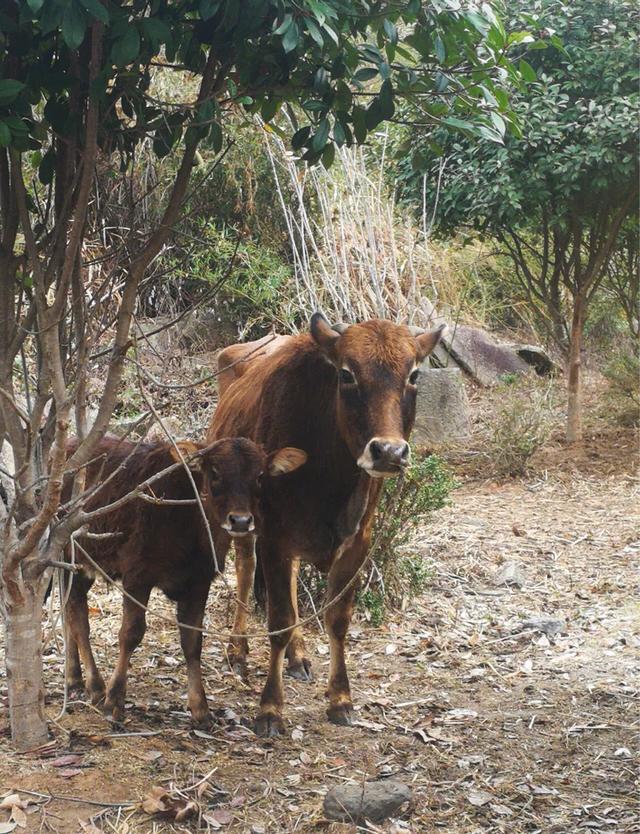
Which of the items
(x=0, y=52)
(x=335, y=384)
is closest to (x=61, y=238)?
(x=0, y=52)

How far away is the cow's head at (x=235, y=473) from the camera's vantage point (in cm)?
486

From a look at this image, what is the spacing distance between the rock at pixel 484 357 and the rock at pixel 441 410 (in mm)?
3166

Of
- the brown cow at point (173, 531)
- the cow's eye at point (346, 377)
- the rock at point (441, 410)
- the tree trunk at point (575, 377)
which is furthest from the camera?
the rock at point (441, 410)

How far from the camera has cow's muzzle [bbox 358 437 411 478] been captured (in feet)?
15.5

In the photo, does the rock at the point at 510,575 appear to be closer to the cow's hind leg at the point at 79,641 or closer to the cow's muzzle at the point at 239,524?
the cow's hind leg at the point at 79,641

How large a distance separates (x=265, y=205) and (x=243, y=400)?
309 inches

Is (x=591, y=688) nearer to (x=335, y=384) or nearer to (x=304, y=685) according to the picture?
(x=304, y=685)

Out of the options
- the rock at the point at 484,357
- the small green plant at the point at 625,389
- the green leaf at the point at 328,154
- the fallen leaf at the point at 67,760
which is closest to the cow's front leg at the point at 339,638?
the fallen leaf at the point at 67,760

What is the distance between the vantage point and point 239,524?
4.80 m

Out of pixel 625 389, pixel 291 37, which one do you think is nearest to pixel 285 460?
pixel 291 37

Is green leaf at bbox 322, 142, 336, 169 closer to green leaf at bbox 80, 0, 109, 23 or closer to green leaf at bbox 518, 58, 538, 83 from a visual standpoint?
green leaf at bbox 518, 58, 538, 83

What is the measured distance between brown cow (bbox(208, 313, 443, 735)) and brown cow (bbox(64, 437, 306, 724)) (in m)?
0.25

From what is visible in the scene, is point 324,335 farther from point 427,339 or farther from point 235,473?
point 235,473

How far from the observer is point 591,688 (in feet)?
19.9
